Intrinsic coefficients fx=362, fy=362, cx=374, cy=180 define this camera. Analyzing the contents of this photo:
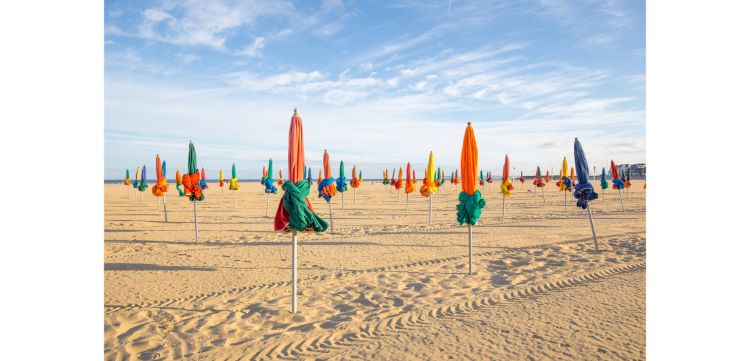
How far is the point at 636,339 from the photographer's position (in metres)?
4.79

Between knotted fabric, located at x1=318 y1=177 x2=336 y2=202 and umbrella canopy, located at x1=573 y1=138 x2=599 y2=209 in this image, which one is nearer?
umbrella canopy, located at x1=573 y1=138 x2=599 y2=209

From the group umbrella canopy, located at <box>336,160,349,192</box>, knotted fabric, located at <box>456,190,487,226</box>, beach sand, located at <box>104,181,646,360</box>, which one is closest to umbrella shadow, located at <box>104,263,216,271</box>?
beach sand, located at <box>104,181,646,360</box>

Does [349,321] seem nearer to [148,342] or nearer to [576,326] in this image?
[148,342]

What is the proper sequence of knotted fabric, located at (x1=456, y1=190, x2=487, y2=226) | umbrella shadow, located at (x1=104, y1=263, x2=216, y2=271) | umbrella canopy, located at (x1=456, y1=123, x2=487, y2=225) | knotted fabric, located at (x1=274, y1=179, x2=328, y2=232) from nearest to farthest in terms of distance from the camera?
knotted fabric, located at (x1=274, y1=179, x2=328, y2=232) → umbrella canopy, located at (x1=456, y1=123, x2=487, y2=225) → knotted fabric, located at (x1=456, y1=190, x2=487, y2=226) → umbrella shadow, located at (x1=104, y1=263, x2=216, y2=271)

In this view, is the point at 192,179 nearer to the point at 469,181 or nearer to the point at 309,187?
the point at 309,187

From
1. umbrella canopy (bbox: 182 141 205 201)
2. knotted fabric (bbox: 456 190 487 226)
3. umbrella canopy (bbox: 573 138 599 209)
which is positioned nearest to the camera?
knotted fabric (bbox: 456 190 487 226)

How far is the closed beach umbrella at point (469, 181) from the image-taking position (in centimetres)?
802

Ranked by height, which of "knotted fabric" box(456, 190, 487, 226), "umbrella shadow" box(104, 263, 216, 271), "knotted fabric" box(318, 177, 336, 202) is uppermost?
"knotted fabric" box(318, 177, 336, 202)

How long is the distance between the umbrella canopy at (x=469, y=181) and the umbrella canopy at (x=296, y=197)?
3.72 metres

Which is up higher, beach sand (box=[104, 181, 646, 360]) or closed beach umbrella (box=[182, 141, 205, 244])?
closed beach umbrella (box=[182, 141, 205, 244])

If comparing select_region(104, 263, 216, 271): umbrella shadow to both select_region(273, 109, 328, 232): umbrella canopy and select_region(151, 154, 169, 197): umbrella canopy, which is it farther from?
select_region(151, 154, 169, 197): umbrella canopy

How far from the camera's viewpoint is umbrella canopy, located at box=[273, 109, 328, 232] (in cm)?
556

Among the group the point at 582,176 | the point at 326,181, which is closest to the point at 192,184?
the point at 326,181
